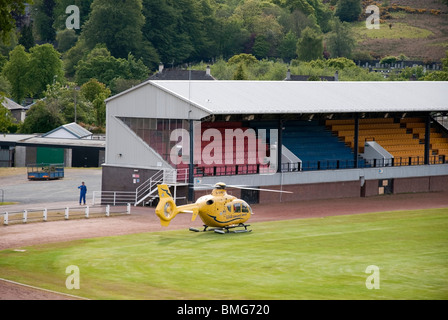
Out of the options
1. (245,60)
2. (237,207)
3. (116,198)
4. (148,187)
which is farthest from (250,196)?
(245,60)

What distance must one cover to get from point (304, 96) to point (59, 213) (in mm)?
20777

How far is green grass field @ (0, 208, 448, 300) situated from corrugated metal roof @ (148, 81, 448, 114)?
1203cm

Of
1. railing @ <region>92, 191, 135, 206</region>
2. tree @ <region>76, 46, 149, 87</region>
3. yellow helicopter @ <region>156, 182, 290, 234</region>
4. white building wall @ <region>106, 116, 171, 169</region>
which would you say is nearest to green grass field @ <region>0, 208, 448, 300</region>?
yellow helicopter @ <region>156, 182, 290, 234</region>

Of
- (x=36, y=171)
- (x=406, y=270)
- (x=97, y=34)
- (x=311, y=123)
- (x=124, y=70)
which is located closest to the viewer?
(x=406, y=270)

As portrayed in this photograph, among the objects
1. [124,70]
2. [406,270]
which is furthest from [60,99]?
[406,270]

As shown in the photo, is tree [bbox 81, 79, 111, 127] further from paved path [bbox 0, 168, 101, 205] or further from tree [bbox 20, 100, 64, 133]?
paved path [bbox 0, 168, 101, 205]

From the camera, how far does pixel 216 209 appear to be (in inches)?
1686

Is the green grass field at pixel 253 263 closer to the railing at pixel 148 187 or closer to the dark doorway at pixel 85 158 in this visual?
the railing at pixel 148 187

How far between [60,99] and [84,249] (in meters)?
78.8

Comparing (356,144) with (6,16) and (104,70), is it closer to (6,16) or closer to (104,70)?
(6,16)
